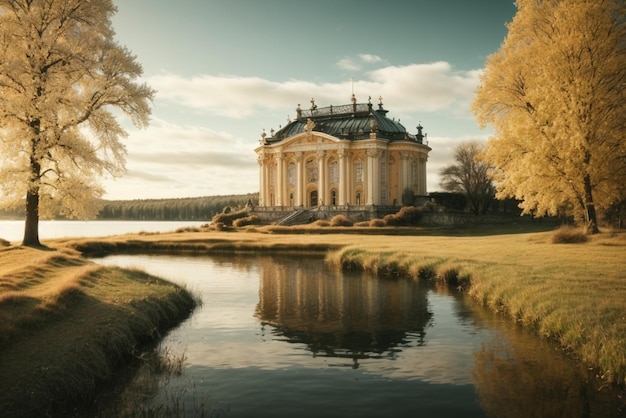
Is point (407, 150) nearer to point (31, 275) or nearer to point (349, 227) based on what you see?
point (349, 227)

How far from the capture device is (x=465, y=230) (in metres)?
55.1

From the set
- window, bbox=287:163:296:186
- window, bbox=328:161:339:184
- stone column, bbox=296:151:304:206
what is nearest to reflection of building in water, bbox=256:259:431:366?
window, bbox=328:161:339:184

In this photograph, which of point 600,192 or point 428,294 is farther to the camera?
point 600,192

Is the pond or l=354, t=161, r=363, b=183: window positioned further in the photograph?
l=354, t=161, r=363, b=183: window

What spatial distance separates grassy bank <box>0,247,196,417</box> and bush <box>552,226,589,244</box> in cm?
2232

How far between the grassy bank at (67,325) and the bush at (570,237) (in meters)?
22.3

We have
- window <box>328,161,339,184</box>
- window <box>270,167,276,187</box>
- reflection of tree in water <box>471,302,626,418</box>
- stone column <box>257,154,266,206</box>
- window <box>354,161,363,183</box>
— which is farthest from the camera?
stone column <box>257,154,266,206</box>

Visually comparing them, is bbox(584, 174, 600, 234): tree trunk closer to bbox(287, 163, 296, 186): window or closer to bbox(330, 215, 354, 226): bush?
bbox(330, 215, 354, 226): bush

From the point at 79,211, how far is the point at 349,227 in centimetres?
3438

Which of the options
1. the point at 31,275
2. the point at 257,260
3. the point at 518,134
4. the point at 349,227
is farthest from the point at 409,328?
the point at 349,227

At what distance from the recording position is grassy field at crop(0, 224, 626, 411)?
10008 millimetres

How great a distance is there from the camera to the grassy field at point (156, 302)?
10.0 m

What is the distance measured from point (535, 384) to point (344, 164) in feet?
221

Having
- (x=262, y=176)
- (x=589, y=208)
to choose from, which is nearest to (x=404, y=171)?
(x=262, y=176)
